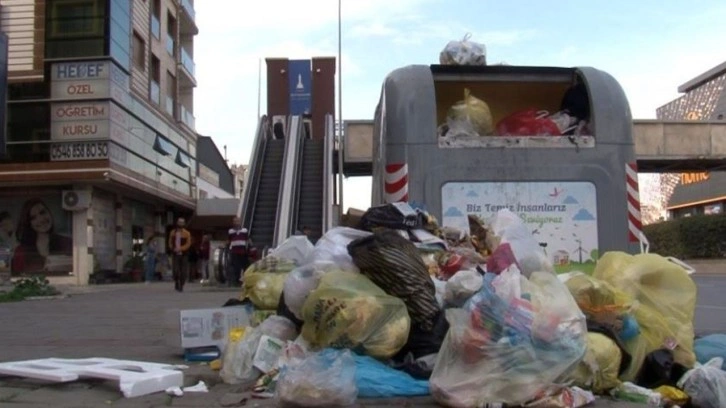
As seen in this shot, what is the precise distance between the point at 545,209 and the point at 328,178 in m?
14.8

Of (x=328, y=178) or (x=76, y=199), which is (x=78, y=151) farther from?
(x=328, y=178)

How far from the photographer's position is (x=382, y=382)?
4.19 metres

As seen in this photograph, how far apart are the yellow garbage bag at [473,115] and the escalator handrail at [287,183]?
1141cm

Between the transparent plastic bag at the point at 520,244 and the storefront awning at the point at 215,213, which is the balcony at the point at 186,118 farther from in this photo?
the transparent plastic bag at the point at 520,244

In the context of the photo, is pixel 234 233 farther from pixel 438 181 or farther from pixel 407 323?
pixel 407 323

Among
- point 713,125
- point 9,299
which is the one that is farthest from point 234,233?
point 713,125

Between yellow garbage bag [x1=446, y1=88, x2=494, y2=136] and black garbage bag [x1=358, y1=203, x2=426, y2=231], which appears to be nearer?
black garbage bag [x1=358, y1=203, x2=426, y2=231]

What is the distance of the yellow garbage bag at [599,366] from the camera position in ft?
13.7

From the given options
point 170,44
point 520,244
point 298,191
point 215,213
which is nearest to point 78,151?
point 298,191

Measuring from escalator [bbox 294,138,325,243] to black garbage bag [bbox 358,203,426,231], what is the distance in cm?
1181

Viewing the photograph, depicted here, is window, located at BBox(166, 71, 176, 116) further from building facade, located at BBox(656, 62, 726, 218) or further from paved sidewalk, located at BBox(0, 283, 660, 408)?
building facade, located at BBox(656, 62, 726, 218)

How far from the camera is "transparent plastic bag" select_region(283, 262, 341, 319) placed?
4.95 meters

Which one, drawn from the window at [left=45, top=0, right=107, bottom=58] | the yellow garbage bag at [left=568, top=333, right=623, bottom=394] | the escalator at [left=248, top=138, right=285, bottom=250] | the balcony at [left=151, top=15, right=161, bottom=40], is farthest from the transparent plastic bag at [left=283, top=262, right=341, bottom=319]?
the balcony at [left=151, top=15, right=161, bottom=40]

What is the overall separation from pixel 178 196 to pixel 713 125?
19988 millimetres
